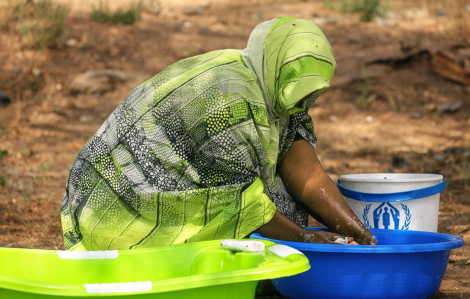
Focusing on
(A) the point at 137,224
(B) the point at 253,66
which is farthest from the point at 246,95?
(A) the point at 137,224

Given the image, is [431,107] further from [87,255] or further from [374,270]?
[87,255]

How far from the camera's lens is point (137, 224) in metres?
2.19

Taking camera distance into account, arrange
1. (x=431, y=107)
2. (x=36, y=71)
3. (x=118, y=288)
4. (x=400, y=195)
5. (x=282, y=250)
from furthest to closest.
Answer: (x=36, y=71)
(x=431, y=107)
(x=400, y=195)
(x=282, y=250)
(x=118, y=288)

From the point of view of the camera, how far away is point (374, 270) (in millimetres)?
1898

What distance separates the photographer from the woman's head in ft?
6.91

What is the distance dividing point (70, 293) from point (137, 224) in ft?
2.49

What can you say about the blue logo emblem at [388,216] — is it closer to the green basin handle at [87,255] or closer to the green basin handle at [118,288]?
the green basin handle at [87,255]

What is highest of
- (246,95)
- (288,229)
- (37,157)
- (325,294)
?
(246,95)

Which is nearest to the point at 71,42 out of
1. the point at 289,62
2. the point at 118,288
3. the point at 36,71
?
the point at 36,71

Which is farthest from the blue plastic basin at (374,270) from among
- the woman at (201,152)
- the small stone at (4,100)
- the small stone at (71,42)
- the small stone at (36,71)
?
the small stone at (71,42)

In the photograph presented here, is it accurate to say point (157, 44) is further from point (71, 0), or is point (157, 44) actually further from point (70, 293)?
point (70, 293)

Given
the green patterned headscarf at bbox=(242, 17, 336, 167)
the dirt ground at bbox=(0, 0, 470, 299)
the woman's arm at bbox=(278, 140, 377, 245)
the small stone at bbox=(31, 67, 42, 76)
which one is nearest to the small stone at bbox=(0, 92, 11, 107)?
the dirt ground at bbox=(0, 0, 470, 299)

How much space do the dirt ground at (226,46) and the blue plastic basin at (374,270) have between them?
113cm

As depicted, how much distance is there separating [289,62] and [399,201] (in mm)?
846
